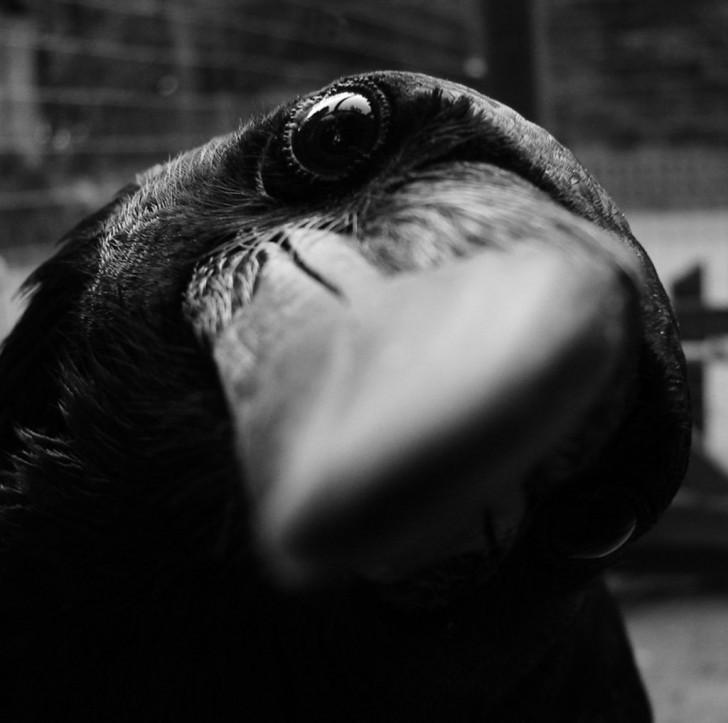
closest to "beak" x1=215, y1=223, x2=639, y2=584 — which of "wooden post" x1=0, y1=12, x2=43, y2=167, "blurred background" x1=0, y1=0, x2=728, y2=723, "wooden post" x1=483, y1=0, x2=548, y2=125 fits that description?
"blurred background" x1=0, y1=0, x2=728, y2=723

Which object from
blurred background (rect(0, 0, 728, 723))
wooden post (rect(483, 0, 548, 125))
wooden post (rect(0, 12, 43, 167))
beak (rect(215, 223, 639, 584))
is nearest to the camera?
beak (rect(215, 223, 639, 584))

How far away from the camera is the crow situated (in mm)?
593

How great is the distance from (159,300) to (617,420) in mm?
431

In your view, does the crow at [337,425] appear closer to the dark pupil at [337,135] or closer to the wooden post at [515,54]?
the dark pupil at [337,135]

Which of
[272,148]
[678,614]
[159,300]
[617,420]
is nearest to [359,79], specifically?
[272,148]

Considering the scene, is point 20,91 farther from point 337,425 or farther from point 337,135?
point 337,425

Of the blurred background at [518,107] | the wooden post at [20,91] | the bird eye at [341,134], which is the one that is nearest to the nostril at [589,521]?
the bird eye at [341,134]

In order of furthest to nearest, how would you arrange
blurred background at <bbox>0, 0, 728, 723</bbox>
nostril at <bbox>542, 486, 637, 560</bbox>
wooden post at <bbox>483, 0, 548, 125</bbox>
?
1. blurred background at <bbox>0, 0, 728, 723</bbox>
2. wooden post at <bbox>483, 0, 548, 125</bbox>
3. nostril at <bbox>542, 486, 637, 560</bbox>

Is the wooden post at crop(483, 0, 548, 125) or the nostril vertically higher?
the wooden post at crop(483, 0, 548, 125)

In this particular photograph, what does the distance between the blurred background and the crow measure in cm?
37

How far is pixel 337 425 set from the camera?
604mm

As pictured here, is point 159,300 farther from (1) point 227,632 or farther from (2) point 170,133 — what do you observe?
(2) point 170,133

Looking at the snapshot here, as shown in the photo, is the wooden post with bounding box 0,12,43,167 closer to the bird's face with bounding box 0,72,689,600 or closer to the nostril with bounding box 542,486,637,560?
the bird's face with bounding box 0,72,689,600

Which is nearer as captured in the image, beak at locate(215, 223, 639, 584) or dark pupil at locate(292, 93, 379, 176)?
beak at locate(215, 223, 639, 584)
